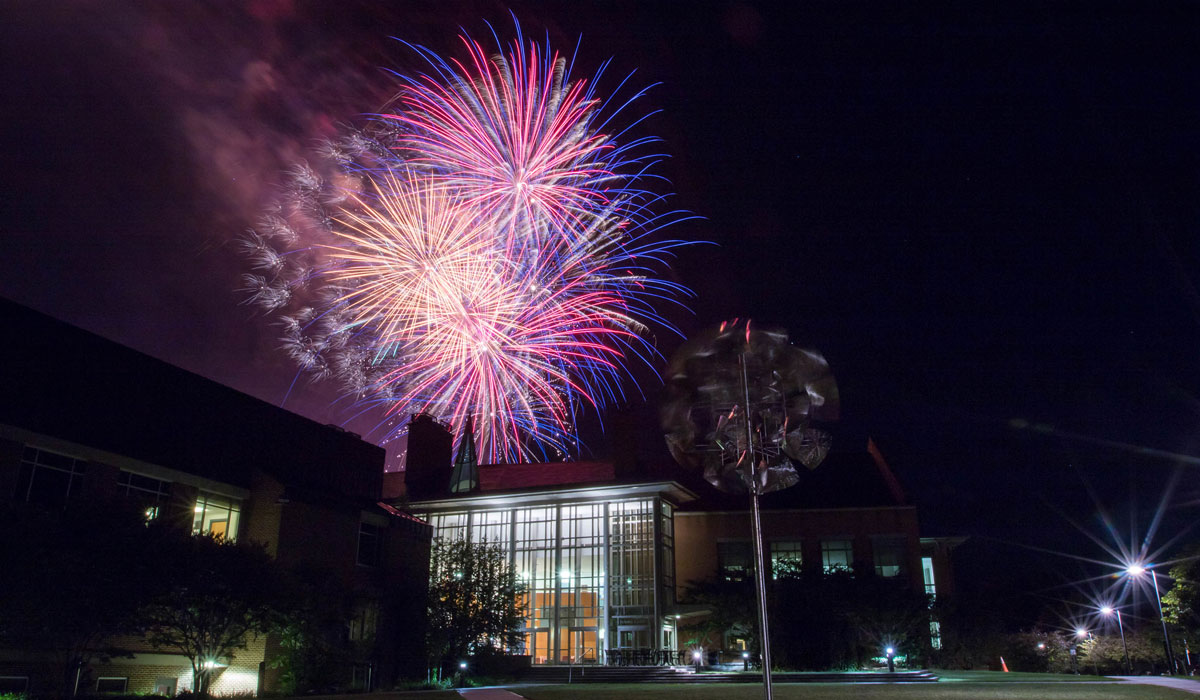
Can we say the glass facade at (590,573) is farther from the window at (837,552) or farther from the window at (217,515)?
the window at (217,515)

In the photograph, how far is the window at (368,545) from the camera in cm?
3056

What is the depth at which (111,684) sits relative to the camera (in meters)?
22.5

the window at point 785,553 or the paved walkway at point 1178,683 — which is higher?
the window at point 785,553

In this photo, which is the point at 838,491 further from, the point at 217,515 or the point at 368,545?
the point at 217,515

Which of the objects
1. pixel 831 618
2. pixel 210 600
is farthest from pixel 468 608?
pixel 831 618

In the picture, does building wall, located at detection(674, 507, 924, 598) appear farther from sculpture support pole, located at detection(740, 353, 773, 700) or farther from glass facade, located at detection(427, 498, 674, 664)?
sculpture support pole, located at detection(740, 353, 773, 700)

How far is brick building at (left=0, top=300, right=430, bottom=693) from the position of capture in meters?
21.8

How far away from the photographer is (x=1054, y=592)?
6744 cm

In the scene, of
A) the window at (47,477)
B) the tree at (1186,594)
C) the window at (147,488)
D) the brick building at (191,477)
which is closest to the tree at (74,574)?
the brick building at (191,477)

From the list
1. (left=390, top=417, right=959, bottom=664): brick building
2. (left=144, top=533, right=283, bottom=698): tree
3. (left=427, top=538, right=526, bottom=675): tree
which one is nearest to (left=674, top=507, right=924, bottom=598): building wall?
(left=390, top=417, right=959, bottom=664): brick building

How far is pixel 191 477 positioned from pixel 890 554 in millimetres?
34764

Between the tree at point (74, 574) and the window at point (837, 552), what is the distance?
3493cm

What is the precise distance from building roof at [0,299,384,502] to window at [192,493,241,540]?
796 mm

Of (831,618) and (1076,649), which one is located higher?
(831,618)
